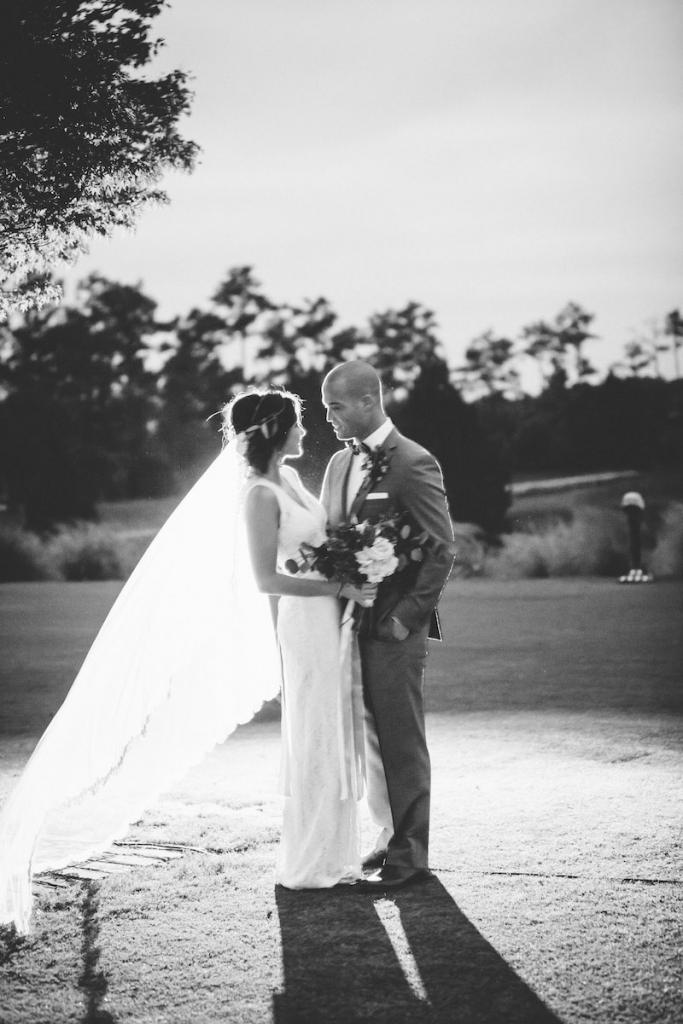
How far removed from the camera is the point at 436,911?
4.36 m

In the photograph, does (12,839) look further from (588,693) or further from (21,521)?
(21,521)

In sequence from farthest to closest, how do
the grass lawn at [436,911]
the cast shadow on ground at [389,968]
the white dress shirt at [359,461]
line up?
the white dress shirt at [359,461] < the grass lawn at [436,911] < the cast shadow on ground at [389,968]

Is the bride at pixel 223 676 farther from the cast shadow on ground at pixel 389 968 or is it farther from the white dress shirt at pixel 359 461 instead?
the cast shadow on ground at pixel 389 968

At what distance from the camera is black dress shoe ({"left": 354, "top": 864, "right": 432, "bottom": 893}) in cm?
463

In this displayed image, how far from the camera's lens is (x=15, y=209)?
8.16 metres

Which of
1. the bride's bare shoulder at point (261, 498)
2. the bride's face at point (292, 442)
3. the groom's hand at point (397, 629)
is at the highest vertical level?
the bride's face at point (292, 442)

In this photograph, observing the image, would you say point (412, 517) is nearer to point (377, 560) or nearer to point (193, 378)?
point (377, 560)

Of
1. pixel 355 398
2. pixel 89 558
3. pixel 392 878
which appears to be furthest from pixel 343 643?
pixel 89 558

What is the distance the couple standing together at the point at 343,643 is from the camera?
186 inches

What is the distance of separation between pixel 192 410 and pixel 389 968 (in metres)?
34.1

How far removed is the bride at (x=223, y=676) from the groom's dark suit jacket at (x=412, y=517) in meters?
0.16

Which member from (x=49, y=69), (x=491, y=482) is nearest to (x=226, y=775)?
(x=49, y=69)

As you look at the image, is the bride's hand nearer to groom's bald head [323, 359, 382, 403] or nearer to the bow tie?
the bow tie

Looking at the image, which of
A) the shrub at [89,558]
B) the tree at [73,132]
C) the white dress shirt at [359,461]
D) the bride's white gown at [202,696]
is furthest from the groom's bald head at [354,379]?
the shrub at [89,558]
